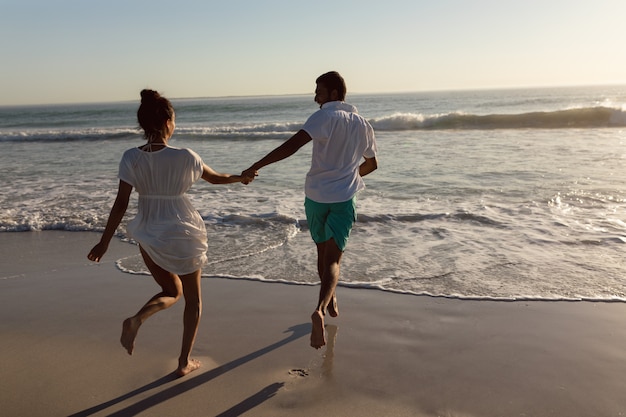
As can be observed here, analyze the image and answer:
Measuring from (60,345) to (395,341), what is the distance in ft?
7.36

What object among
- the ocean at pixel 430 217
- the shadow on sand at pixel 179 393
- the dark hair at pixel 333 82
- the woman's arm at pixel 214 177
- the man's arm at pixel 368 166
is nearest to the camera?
the shadow on sand at pixel 179 393

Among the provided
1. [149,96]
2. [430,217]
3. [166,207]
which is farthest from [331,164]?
[430,217]

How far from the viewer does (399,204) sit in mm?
8352

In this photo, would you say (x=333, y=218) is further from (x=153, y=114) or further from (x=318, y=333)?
(x=153, y=114)

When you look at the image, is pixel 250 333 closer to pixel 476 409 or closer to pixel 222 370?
pixel 222 370

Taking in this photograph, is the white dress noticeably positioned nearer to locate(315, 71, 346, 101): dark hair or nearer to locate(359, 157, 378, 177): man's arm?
locate(315, 71, 346, 101): dark hair

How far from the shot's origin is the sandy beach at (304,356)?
3008mm

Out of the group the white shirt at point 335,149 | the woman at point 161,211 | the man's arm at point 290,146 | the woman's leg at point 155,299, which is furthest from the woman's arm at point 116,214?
the white shirt at point 335,149

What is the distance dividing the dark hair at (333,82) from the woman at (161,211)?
105cm

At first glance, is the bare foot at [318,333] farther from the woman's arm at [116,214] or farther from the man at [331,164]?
the woman's arm at [116,214]

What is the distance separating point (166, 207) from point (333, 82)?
1.43 meters

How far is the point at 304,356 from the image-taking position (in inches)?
143

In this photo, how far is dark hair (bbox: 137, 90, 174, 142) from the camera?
9.86 ft

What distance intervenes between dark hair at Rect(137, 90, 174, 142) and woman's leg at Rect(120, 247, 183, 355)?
673 millimetres
